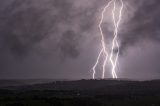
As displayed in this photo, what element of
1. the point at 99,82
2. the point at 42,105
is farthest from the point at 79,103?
the point at 99,82

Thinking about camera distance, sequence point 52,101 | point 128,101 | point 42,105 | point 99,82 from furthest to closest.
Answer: point 99,82 → point 128,101 → point 52,101 → point 42,105

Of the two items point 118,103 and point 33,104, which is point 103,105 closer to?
point 118,103

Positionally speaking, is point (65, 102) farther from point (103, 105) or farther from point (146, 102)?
point (146, 102)

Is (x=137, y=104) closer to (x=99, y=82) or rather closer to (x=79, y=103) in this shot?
(x=79, y=103)

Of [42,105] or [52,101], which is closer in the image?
[42,105]

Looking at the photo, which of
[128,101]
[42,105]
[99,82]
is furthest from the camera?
[99,82]

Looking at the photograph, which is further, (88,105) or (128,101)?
(128,101)

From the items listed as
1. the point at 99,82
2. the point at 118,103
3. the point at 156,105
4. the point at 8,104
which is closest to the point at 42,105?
the point at 8,104

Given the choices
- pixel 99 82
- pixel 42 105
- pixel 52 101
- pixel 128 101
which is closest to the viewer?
pixel 42 105
